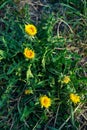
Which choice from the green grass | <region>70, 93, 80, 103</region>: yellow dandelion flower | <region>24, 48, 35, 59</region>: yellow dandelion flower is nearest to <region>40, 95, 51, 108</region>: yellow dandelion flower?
the green grass

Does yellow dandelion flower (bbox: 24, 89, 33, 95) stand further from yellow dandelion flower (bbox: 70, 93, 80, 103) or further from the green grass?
yellow dandelion flower (bbox: 70, 93, 80, 103)

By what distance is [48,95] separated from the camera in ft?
9.46

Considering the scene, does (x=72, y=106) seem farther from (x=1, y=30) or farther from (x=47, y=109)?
(x=1, y=30)

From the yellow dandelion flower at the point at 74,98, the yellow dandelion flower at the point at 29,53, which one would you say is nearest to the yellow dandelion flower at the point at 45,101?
the yellow dandelion flower at the point at 74,98

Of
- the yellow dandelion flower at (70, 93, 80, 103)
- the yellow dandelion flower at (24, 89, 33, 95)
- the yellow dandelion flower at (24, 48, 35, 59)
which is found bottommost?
the yellow dandelion flower at (70, 93, 80, 103)

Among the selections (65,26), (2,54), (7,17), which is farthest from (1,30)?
(65,26)

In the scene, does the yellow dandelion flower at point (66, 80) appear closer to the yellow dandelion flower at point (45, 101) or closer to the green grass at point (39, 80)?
the green grass at point (39, 80)

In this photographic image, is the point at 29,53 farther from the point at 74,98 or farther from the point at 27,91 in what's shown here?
the point at 74,98

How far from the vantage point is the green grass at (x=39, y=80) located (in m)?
2.85

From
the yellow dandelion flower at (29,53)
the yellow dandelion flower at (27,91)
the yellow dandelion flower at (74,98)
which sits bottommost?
the yellow dandelion flower at (74,98)

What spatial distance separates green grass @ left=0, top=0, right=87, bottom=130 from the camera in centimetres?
285

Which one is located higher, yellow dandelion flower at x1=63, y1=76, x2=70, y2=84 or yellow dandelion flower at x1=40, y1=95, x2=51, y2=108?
yellow dandelion flower at x1=63, y1=76, x2=70, y2=84

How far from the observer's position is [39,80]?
9.51 feet

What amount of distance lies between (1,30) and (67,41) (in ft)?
1.90
